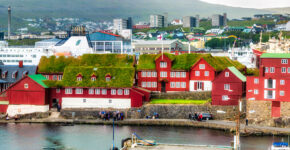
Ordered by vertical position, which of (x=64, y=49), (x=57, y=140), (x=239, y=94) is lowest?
(x=57, y=140)

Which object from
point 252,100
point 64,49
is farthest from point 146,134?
point 64,49

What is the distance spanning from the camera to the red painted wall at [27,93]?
70.8m

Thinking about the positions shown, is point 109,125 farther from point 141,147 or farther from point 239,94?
point 141,147

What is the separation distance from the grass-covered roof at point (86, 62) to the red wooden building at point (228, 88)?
47.8ft

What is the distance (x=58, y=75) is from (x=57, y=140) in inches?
833

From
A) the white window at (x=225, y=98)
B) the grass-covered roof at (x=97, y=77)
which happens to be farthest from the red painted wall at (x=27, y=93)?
the white window at (x=225, y=98)

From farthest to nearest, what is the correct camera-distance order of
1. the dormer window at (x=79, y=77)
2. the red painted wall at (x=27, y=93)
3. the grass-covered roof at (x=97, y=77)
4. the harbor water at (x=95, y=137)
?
the dormer window at (x=79, y=77) < the red painted wall at (x=27, y=93) < the grass-covered roof at (x=97, y=77) < the harbor water at (x=95, y=137)

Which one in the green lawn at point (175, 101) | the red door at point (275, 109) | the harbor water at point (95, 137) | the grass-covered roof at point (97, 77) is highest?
the grass-covered roof at point (97, 77)

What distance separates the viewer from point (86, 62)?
3086 inches

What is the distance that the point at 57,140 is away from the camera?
57.7 m

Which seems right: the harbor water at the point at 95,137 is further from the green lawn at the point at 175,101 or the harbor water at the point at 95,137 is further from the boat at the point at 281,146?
the boat at the point at 281,146

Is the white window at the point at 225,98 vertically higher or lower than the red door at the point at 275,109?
higher

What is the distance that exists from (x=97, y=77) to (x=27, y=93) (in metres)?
8.80

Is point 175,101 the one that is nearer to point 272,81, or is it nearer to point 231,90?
point 231,90
